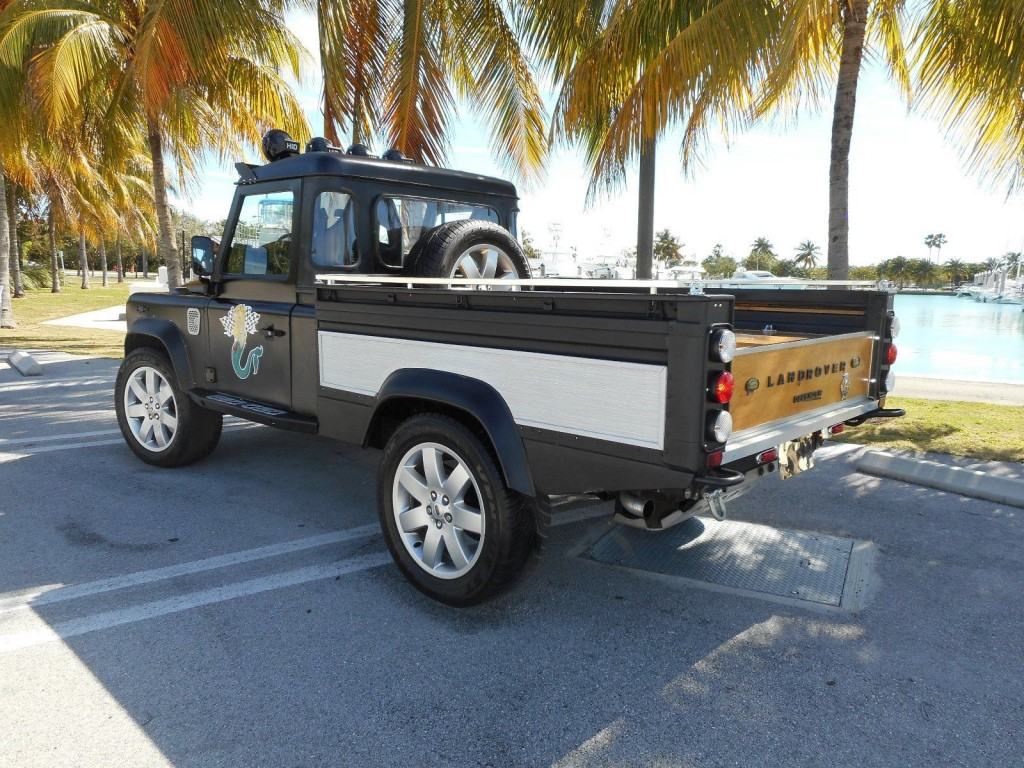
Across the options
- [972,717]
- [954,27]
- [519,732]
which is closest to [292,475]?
[519,732]

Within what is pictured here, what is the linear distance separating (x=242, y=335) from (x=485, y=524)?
2.30m

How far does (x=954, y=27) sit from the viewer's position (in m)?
6.80

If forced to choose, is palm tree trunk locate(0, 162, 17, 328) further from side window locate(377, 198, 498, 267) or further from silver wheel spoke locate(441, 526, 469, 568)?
silver wheel spoke locate(441, 526, 469, 568)

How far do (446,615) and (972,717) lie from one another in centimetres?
206

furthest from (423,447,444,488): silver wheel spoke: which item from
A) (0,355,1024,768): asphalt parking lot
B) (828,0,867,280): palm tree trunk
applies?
(828,0,867,280): palm tree trunk

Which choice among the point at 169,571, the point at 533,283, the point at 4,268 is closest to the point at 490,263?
the point at 533,283

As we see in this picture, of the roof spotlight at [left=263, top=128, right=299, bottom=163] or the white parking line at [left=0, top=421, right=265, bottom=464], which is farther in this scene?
the white parking line at [left=0, top=421, right=265, bottom=464]

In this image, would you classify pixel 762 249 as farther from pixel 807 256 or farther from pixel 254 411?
pixel 254 411

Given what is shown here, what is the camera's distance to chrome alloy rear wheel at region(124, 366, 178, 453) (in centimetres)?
532

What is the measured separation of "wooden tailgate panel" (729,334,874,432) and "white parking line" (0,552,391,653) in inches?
81.0

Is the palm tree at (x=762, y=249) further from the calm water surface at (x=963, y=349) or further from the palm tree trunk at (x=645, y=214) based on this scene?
the palm tree trunk at (x=645, y=214)

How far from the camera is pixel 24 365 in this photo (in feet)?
33.1

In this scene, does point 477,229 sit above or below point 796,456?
above

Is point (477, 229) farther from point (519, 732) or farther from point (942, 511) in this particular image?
point (942, 511)
